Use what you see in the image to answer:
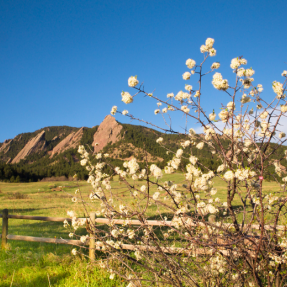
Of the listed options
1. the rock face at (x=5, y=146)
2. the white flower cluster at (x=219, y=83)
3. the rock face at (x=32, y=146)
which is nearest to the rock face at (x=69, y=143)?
the rock face at (x=32, y=146)

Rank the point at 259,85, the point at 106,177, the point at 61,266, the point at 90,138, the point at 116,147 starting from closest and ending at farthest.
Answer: the point at 259,85
the point at 106,177
the point at 61,266
the point at 116,147
the point at 90,138

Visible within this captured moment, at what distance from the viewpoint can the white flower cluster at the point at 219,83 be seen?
1.98 m

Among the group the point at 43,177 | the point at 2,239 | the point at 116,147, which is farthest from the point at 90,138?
the point at 2,239

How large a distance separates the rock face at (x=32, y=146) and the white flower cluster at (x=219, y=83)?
150671mm

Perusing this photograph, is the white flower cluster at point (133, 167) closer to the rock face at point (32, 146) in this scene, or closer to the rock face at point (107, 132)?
the rock face at point (107, 132)

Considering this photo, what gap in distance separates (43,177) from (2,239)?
73758mm

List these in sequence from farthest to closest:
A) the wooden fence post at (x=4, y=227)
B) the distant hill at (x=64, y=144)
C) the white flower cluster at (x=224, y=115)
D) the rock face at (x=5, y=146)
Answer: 1. the rock face at (x=5, y=146)
2. the distant hill at (x=64, y=144)
3. the wooden fence post at (x=4, y=227)
4. the white flower cluster at (x=224, y=115)

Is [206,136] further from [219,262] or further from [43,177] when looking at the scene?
[43,177]

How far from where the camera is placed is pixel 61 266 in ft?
13.9

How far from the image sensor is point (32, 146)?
457 feet

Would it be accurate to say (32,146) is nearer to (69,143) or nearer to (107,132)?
(69,143)

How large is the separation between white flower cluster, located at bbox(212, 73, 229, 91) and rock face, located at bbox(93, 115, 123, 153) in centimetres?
11697

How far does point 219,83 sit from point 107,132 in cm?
13042

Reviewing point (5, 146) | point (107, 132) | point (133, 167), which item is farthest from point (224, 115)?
point (5, 146)
